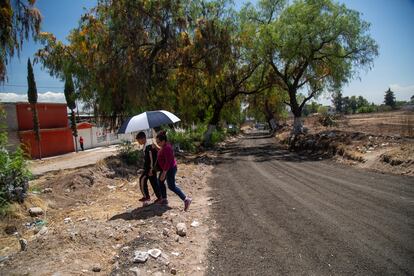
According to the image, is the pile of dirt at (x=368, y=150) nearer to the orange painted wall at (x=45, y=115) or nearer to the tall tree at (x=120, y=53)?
the tall tree at (x=120, y=53)

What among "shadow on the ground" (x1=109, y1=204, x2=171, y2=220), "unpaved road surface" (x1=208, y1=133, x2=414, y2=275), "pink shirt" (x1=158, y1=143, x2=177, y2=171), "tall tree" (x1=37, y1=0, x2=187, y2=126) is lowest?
"unpaved road surface" (x1=208, y1=133, x2=414, y2=275)

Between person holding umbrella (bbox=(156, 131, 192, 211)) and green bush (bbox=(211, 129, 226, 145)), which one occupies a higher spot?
person holding umbrella (bbox=(156, 131, 192, 211))

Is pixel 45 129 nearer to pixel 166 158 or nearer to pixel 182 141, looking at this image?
pixel 182 141

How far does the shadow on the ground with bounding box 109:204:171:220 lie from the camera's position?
22.9ft

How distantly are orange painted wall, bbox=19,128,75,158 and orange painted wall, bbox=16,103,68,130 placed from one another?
0.68 meters

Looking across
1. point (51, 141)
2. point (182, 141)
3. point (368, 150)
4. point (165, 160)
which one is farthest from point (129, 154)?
point (51, 141)

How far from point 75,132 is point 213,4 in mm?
22829

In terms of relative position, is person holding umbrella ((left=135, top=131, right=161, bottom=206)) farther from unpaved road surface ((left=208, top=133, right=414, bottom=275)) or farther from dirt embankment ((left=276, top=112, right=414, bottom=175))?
dirt embankment ((left=276, top=112, right=414, bottom=175))

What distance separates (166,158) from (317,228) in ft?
11.5

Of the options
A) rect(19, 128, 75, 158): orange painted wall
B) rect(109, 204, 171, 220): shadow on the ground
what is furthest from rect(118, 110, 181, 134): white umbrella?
rect(19, 128, 75, 158): orange painted wall

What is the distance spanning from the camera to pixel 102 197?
9.62 metres

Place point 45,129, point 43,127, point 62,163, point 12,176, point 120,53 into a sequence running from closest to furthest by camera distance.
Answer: point 12,176 → point 120,53 → point 62,163 → point 45,129 → point 43,127

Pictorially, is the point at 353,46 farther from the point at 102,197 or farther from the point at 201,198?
the point at 102,197

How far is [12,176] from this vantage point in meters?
7.79
